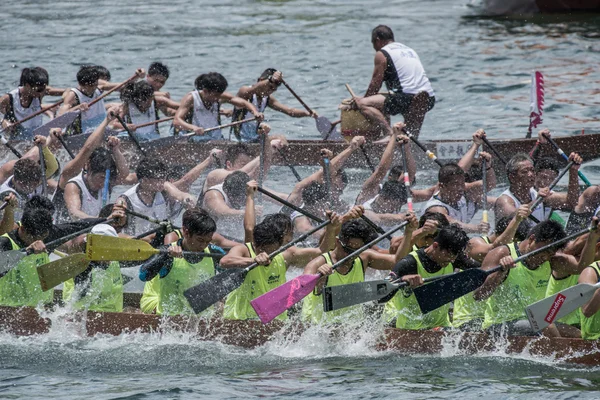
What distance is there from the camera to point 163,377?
798cm

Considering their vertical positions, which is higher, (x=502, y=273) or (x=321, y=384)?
(x=502, y=273)

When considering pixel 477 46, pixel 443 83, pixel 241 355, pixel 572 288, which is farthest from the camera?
pixel 477 46

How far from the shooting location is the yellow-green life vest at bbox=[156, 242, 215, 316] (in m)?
8.58

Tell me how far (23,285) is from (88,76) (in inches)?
182

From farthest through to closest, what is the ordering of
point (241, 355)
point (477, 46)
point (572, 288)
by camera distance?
point (477, 46)
point (241, 355)
point (572, 288)

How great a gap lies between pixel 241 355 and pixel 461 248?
5.86 ft

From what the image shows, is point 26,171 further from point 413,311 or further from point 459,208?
point 413,311

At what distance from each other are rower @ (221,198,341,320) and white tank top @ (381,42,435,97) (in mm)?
4381

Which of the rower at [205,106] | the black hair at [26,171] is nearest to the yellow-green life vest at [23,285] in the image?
the black hair at [26,171]

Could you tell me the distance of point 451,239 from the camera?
7.89 meters

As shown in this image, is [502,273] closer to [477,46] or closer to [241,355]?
[241,355]

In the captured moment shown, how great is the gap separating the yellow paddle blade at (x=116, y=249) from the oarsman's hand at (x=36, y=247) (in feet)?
1.89

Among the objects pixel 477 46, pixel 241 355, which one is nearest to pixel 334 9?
pixel 477 46

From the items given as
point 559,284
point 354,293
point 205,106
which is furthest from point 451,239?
point 205,106
